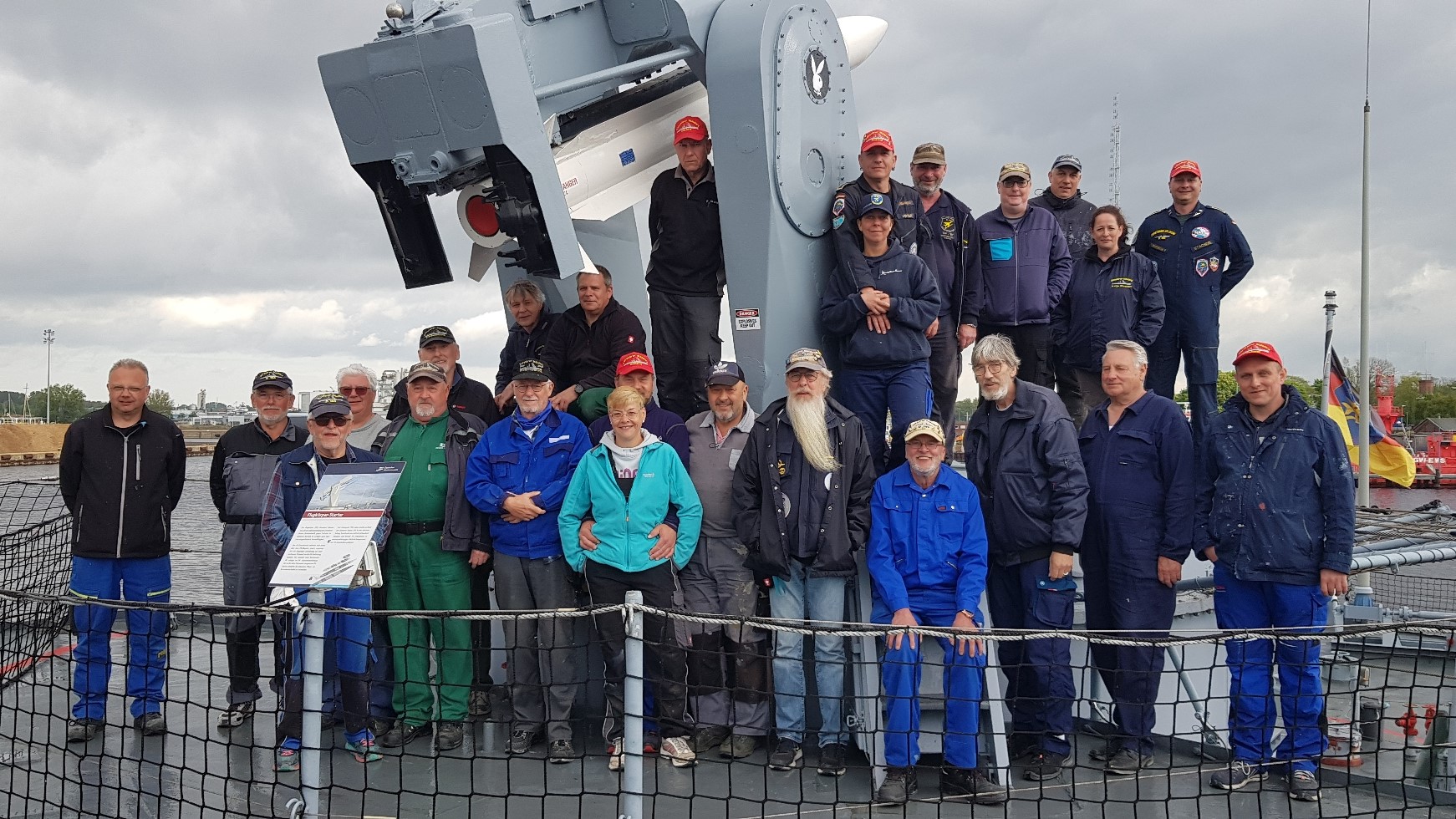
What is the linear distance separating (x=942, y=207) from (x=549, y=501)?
2.79 m

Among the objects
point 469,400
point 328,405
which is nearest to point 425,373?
point 328,405

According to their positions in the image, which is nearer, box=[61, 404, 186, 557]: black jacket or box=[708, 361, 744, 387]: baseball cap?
box=[708, 361, 744, 387]: baseball cap

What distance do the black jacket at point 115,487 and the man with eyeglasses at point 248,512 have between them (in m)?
0.31

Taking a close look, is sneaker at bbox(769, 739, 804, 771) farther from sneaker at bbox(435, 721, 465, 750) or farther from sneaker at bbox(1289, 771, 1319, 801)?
sneaker at bbox(1289, 771, 1319, 801)

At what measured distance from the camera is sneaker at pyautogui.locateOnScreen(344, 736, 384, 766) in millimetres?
4422

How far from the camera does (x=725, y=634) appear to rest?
477 cm

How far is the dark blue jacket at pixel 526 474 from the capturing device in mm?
4652

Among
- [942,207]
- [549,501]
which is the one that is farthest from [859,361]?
[549,501]

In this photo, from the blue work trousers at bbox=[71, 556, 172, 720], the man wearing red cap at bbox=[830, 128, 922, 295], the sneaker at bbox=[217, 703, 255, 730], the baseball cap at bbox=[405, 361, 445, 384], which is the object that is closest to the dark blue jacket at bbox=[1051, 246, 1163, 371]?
the man wearing red cap at bbox=[830, 128, 922, 295]

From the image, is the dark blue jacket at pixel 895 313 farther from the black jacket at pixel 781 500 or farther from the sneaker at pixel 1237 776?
the sneaker at pixel 1237 776

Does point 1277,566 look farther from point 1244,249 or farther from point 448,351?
point 448,351

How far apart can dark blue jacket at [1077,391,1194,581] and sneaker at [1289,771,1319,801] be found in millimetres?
958

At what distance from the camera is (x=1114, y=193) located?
2322 centimetres

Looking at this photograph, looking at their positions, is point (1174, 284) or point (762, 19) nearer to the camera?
point (762, 19)
